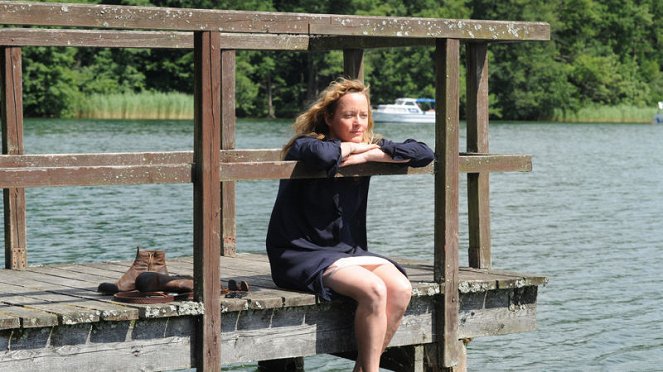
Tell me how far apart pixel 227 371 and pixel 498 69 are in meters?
74.9

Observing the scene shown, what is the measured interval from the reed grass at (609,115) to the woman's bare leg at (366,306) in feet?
238

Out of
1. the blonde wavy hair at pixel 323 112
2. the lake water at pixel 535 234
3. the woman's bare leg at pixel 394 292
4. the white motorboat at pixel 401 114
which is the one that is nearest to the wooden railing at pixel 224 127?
the blonde wavy hair at pixel 323 112

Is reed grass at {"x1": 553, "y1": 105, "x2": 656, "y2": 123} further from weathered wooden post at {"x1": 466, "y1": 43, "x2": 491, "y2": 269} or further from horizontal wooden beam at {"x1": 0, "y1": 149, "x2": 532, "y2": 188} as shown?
horizontal wooden beam at {"x1": 0, "y1": 149, "x2": 532, "y2": 188}

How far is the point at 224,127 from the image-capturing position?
9055mm

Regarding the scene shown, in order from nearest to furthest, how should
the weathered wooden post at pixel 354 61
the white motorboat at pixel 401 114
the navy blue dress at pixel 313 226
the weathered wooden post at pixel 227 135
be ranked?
the navy blue dress at pixel 313 226, the weathered wooden post at pixel 354 61, the weathered wooden post at pixel 227 135, the white motorboat at pixel 401 114

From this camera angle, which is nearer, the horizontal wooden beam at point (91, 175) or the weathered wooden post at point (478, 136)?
the horizontal wooden beam at point (91, 175)

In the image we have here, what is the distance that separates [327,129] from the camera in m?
7.15

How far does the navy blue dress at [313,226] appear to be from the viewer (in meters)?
6.93

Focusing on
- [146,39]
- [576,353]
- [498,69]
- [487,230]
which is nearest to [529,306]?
[487,230]

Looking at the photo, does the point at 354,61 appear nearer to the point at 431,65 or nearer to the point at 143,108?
the point at 143,108

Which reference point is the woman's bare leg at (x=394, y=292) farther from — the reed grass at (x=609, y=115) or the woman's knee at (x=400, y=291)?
the reed grass at (x=609, y=115)

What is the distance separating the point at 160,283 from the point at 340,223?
0.97 metres

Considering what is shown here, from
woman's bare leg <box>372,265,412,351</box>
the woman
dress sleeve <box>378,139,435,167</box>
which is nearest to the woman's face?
the woman

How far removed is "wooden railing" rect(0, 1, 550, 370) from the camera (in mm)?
6203
